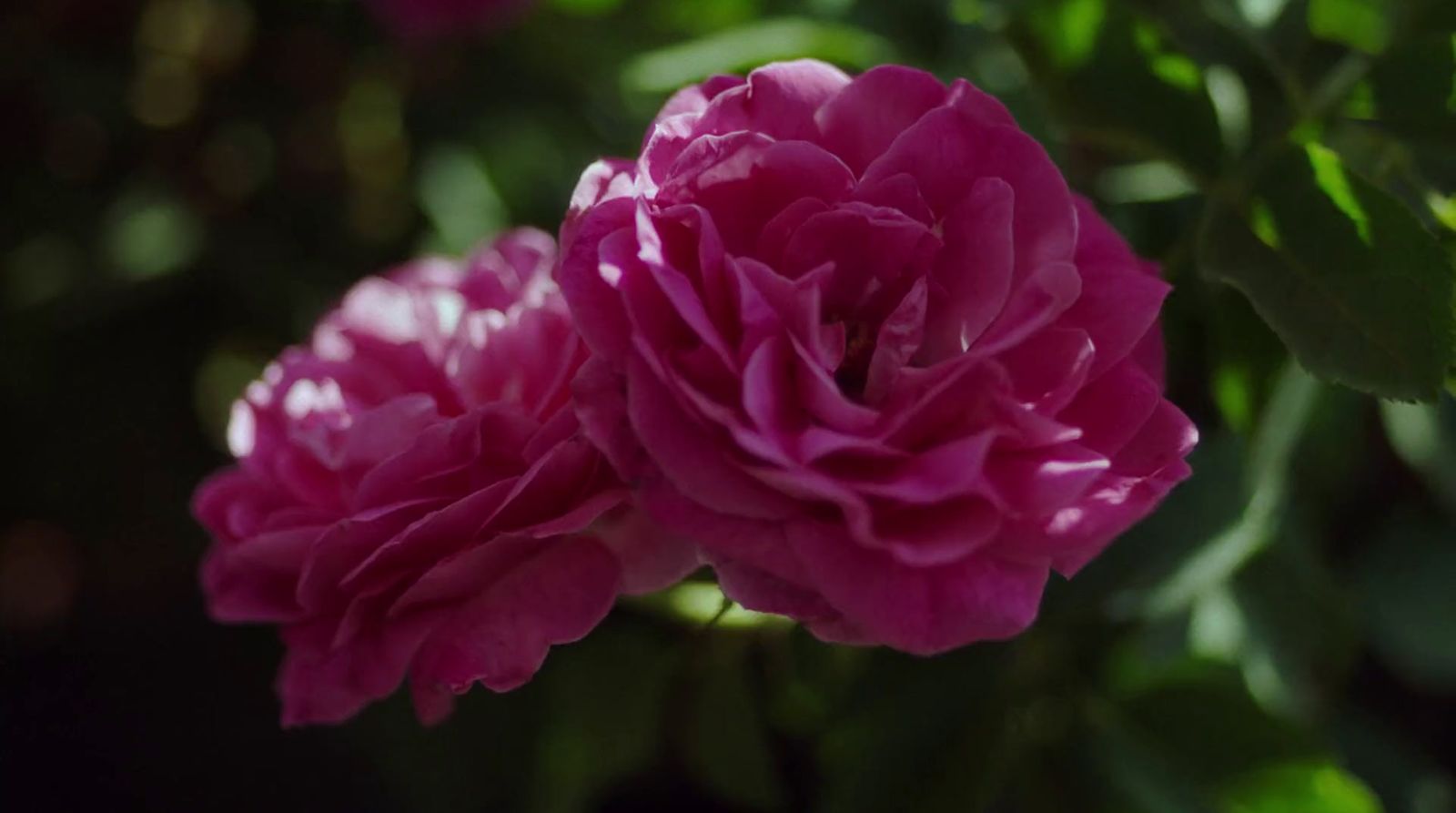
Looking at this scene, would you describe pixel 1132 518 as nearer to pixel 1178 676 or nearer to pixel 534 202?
pixel 1178 676

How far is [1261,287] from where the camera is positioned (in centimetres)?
48

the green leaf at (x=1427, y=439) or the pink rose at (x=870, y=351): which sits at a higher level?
the pink rose at (x=870, y=351)

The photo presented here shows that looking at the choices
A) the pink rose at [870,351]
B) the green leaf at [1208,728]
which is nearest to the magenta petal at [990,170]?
the pink rose at [870,351]

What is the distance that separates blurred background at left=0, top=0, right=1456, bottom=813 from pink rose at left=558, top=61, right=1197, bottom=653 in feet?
0.43

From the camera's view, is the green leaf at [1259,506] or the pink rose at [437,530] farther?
the green leaf at [1259,506]

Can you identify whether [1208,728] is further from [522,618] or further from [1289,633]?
[522,618]

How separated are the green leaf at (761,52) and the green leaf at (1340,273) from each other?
0.73 ft

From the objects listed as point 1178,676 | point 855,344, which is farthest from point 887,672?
point 855,344

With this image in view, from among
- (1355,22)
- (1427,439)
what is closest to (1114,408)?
(1355,22)

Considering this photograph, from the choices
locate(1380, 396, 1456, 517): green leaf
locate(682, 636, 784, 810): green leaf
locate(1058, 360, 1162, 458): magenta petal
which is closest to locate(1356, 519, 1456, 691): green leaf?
locate(1380, 396, 1456, 517): green leaf

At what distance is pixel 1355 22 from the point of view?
60cm

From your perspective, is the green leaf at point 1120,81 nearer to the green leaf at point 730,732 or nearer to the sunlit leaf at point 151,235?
the green leaf at point 730,732

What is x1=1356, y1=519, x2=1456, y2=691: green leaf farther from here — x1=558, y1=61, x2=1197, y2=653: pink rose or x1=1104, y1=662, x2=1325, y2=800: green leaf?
x1=558, y1=61, x2=1197, y2=653: pink rose

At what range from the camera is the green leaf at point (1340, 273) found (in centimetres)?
44
